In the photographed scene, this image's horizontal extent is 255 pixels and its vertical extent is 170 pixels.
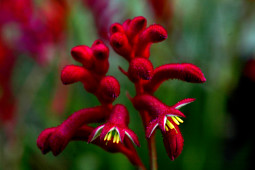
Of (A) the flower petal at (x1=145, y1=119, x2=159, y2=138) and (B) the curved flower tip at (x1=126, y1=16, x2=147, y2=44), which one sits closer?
(A) the flower petal at (x1=145, y1=119, x2=159, y2=138)

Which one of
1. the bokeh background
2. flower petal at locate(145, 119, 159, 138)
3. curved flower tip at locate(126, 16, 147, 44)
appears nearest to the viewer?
flower petal at locate(145, 119, 159, 138)

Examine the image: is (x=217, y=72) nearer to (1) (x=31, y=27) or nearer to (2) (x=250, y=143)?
(2) (x=250, y=143)

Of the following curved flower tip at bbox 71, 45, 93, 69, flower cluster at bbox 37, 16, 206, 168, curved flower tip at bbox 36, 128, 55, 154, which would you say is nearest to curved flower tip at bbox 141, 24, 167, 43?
flower cluster at bbox 37, 16, 206, 168

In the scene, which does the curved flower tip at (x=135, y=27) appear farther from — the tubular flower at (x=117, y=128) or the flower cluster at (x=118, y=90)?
the tubular flower at (x=117, y=128)

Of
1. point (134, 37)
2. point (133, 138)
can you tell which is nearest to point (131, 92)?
point (134, 37)

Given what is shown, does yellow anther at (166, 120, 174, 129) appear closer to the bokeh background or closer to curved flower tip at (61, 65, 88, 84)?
curved flower tip at (61, 65, 88, 84)

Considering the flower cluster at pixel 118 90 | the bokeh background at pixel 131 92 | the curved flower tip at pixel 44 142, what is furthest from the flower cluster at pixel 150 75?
the bokeh background at pixel 131 92

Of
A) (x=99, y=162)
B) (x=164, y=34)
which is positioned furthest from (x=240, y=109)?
(x=164, y=34)

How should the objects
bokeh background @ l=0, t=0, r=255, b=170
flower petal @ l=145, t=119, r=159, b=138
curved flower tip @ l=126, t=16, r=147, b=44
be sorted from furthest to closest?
bokeh background @ l=0, t=0, r=255, b=170
curved flower tip @ l=126, t=16, r=147, b=44
flower petal @ l=145, t=119, r=159, b=138
